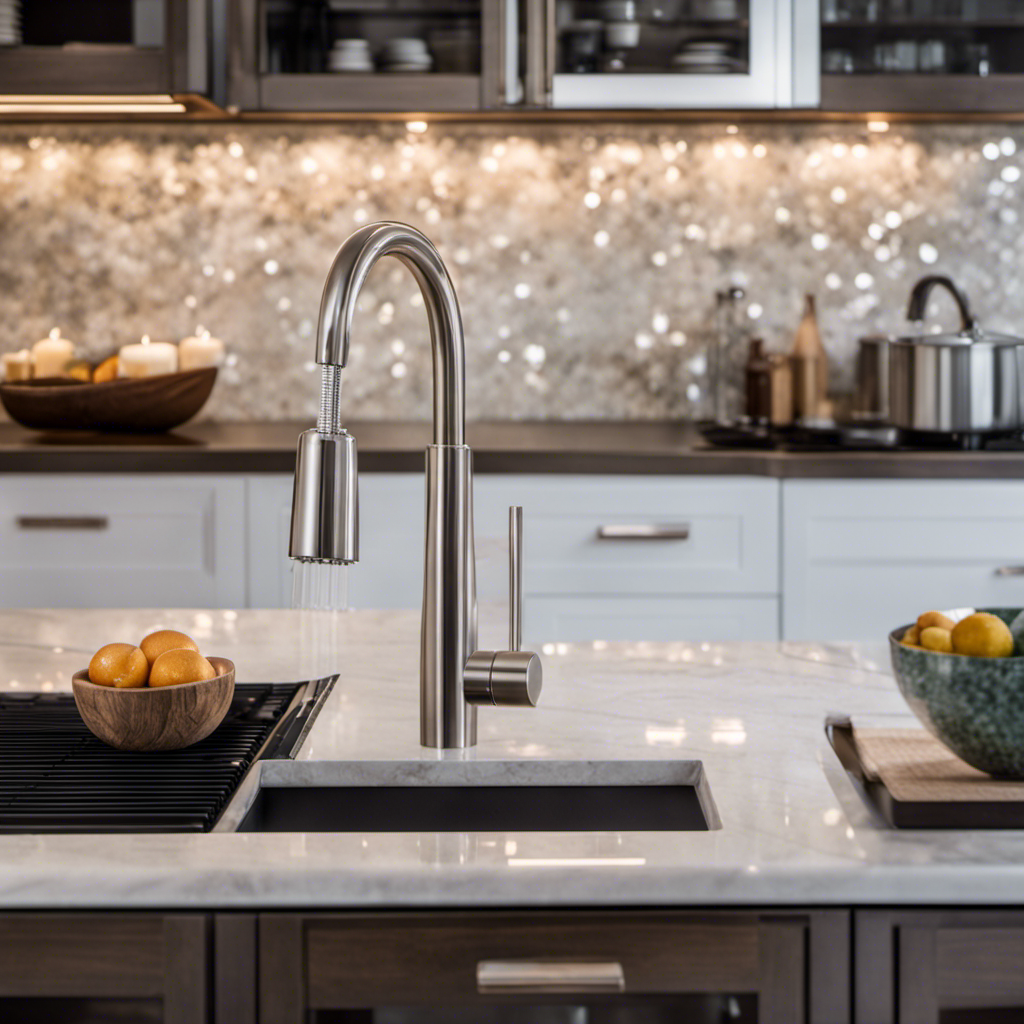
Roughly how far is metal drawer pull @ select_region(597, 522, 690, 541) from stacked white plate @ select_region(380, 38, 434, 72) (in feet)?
3.50

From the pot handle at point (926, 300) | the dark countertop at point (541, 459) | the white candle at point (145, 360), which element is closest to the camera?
the dark countertop at point (541, 459)

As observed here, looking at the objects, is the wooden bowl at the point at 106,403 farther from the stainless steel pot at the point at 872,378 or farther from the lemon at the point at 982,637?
the lemon at the point at 982,637

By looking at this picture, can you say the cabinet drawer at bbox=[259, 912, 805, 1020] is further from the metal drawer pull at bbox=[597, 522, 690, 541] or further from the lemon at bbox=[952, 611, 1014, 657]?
the metal drawer pull at bbox=[597, 522, 690, 541]

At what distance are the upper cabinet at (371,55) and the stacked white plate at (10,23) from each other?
0.45m

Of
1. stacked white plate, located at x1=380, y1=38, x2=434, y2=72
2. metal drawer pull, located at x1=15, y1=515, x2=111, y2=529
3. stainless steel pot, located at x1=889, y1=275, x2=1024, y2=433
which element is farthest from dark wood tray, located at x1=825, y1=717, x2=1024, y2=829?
stacked white plate, located at x1=380, y1=38, x2=434, y2=72

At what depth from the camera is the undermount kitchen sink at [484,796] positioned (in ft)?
3.24

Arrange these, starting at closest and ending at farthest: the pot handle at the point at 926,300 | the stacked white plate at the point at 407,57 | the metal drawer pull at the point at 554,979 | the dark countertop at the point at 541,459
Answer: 1. the metal drawer pull at the point at 554,979
2. the dark countertop at the point at 541,459
3. the pot handle at the point at 926,300
4. the stacked white plate at the point at 407,57

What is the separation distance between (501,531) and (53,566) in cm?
91

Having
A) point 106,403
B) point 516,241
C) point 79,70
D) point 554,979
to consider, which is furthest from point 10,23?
point 554,979

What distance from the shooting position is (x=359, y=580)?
258 cm

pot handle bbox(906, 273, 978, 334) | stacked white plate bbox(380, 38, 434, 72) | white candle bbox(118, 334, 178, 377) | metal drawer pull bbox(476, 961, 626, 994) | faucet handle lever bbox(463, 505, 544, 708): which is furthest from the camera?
white candle bbox(118, 334, 178, 377)

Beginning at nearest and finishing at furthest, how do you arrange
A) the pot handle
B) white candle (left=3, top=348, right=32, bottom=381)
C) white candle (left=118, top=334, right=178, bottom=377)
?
the pot handle < white candle (left=118, top=334, right=178, bottom=377) < white candle (left=3, top=348, right=32, bottom=381)

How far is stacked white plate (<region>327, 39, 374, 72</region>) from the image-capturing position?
2748 millimetres

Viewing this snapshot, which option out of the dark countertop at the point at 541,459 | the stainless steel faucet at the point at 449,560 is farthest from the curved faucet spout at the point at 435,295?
the dark countertop at the point at 541,459
